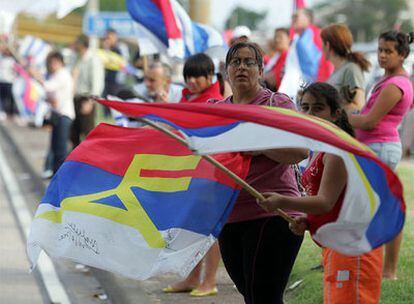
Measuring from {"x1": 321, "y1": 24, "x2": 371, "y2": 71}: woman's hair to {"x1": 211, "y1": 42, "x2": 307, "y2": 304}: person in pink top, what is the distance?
285 cm

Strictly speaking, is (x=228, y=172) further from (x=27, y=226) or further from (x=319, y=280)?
(x=27, y=226)

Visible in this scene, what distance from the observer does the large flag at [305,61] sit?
1083 cm

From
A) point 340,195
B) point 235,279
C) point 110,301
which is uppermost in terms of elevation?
point 340,195

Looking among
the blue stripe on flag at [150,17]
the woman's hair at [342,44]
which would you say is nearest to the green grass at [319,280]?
the woman's hair at [342,44]

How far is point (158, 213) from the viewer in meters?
5.70

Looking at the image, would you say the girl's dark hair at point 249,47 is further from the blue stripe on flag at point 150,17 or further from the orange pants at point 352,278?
the blue stripe on flag at point 150,17

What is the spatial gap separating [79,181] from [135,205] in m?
0.41

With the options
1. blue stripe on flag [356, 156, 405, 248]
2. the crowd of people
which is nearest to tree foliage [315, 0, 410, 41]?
the crowd of people

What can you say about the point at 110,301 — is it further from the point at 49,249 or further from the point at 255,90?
the point at 255,90

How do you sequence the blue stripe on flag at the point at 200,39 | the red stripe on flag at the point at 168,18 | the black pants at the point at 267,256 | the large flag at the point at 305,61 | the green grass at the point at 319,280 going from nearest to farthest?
the black pants at the point at 267,256 → the green grass at the point at 319,280 → the red stripe on flag at the point at 168,18 → the blue stripe on flag at the point at 200,39 → the large flag at the point at 305,61

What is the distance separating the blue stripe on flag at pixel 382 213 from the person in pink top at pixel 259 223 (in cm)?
87

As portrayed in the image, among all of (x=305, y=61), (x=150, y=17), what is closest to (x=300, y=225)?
(x=150, y=17)

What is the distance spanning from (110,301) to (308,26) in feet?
15.5

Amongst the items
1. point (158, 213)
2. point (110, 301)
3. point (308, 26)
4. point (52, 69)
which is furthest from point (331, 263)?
point (52, 69)
